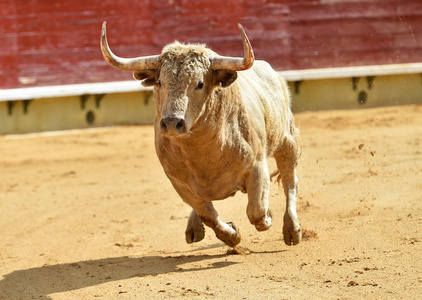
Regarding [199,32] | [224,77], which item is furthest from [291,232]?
[199,32]

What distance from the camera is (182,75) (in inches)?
148

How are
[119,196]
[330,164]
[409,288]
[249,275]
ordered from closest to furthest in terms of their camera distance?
[409,288], [249,275], [119,196], [330,164]

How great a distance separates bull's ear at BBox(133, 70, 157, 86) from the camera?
156 inches

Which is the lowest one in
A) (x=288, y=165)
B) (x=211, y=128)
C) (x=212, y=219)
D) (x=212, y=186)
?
(x=212, y=219)

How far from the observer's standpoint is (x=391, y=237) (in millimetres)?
4484

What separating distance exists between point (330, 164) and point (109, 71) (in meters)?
4.11

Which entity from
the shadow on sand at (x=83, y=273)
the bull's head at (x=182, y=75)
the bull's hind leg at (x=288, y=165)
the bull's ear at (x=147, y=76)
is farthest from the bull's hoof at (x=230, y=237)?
the bull's ear at (x=147, y=76)

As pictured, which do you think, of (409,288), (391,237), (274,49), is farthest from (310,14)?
(409,288)

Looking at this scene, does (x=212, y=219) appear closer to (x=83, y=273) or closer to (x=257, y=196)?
(x=257, y=196)

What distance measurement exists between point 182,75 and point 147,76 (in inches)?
12.3

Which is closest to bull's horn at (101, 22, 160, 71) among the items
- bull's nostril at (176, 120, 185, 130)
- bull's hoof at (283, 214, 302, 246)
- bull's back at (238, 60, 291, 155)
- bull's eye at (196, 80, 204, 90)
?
bull's eye at (196, 80, 204, 90)

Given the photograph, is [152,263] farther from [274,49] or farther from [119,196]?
[274,49]

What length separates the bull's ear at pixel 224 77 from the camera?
3914 mm

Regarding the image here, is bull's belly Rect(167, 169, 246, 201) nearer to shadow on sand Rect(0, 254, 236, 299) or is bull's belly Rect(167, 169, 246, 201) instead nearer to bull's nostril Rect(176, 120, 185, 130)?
shadow on sand Rect(0, 254, 236, 299)
